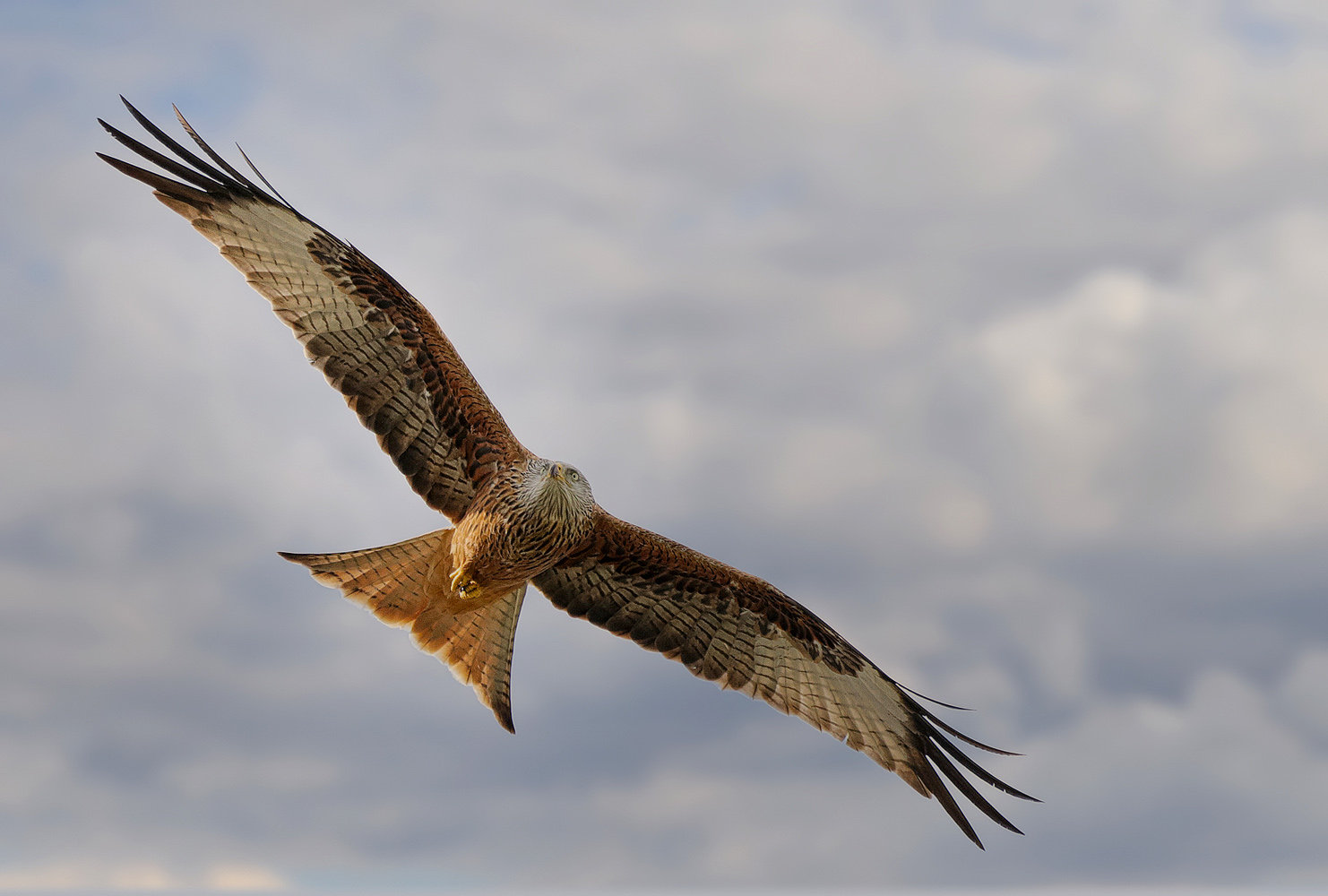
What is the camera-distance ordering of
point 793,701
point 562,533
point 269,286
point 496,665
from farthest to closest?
point 793,701 < point 496,665 < point 269,286 < point 562,533

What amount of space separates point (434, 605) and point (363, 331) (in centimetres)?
231

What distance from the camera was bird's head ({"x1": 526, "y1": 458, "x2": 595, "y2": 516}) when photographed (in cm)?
898

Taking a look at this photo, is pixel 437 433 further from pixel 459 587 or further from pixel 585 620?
pixel 585 620

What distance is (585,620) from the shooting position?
35.4 feet

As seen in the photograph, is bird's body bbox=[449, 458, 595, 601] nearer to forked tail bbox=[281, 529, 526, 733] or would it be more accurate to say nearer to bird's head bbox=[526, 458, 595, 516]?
bird's head bbox=[526, 458, 595, 516]

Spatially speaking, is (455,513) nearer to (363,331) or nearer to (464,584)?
(464,584)

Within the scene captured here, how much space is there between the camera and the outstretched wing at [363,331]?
9.73 meters

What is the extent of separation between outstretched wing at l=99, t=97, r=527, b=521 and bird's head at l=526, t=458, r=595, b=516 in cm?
65

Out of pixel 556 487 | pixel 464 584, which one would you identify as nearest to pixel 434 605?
pixel 464 584

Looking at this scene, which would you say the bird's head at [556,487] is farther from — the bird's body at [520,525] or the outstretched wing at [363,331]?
the outstretched wing at [363,331]

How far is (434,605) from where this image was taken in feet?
32.9

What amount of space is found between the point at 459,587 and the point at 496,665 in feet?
4.10

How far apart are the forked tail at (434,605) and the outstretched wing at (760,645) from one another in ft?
2.28

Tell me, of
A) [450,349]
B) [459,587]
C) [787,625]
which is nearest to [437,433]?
[450,349]
